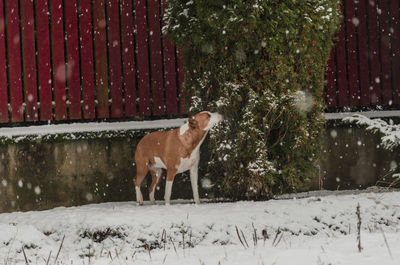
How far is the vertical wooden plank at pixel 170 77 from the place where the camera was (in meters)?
8.66

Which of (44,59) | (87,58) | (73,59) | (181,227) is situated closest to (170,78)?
(87,58)

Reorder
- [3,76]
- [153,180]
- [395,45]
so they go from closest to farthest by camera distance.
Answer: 1. [153,180]
2. [3,76]
3. [395,45]

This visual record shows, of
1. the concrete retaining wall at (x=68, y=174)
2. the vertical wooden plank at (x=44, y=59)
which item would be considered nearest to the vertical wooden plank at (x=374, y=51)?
the concrete retaining wall at (x=68, y=174)

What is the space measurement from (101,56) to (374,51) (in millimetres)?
4636

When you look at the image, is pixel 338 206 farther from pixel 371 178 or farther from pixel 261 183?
pixel 371 178

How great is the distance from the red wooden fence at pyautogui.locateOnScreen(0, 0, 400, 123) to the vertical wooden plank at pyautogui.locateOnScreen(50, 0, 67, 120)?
0.05 ft

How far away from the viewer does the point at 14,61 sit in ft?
27.8

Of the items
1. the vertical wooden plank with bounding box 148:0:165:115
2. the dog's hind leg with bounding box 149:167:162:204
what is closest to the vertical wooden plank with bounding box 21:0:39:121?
the vertical wooden plank with bounding box 148:0:165:115

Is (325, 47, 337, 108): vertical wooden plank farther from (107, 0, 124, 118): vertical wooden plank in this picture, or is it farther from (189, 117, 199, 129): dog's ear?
(107, 0, 124, 118): vertical wooden plank

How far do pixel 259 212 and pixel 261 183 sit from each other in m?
0.96

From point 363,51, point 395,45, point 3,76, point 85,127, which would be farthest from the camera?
point 395,45

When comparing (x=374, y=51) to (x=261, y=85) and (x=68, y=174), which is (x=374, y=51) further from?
(x=68, y=174)

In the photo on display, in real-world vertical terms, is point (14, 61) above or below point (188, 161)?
above

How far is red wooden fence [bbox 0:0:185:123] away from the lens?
845 centimetres
